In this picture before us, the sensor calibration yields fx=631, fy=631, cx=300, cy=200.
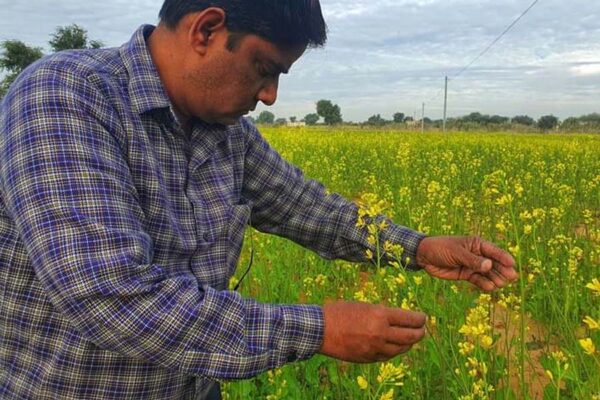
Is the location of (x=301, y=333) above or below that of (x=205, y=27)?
below

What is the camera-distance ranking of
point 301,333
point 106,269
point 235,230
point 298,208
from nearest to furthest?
point 106,269 → point 301,333 → point 235,230 → point 298,208

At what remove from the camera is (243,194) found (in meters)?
2.02

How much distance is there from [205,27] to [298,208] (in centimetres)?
82

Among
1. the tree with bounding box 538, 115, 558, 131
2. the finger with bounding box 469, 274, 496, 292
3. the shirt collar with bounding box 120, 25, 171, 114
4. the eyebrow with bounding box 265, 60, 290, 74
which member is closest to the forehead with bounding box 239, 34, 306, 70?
the eyebrow with bounding box 265, 60, 290, 74

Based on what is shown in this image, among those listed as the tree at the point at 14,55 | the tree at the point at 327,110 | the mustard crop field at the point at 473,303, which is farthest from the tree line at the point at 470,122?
the mustard crop field at the point at 473,303

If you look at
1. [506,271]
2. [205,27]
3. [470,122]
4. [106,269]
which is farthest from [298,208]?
[470,122]

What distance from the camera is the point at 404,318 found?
3.87 feet

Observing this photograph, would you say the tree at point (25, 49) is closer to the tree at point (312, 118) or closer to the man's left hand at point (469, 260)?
the tree at point (312, 118)

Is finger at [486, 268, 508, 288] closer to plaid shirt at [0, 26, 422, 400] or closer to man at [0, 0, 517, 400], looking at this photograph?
man at [0, 0, 517, 400]

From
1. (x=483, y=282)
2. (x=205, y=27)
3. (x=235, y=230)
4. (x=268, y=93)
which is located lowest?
(x=483, y=282)

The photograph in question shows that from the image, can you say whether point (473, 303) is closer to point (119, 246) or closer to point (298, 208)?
point (298, 208)

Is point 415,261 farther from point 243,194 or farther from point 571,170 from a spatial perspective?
point 571,170

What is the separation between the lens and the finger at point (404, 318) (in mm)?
1175

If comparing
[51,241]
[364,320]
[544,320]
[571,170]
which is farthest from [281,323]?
[571,170]
